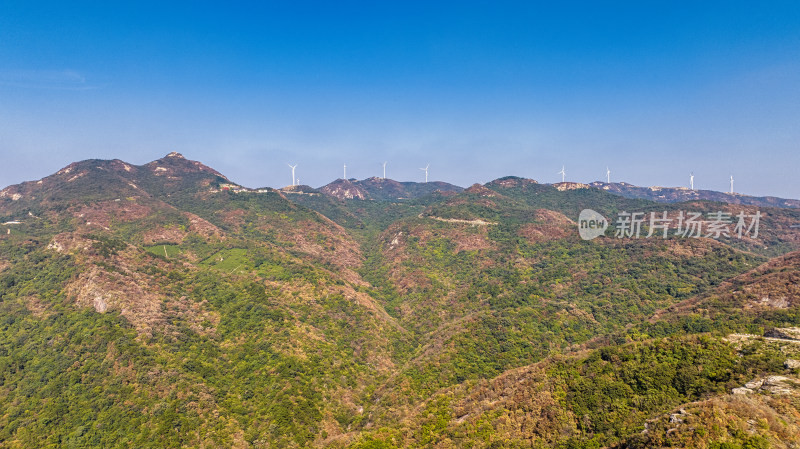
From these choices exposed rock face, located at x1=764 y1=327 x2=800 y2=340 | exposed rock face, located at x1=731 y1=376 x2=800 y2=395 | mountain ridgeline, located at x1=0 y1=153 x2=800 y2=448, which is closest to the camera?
exposed rock face, located at x1=731 y1=376 x2=800 y2=395

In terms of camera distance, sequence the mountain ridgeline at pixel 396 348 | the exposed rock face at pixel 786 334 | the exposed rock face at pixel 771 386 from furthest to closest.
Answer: the exposed rock face at pixel 786 334 → the mountain ridgeline at pixel 396 348 → the exposed rock face at pixel 771 386

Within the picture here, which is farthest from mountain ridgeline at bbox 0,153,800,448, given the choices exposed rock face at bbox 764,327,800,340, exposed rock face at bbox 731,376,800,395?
exposed rock face at bbox 764,327,800,340

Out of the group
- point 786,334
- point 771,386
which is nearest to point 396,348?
point 771,386

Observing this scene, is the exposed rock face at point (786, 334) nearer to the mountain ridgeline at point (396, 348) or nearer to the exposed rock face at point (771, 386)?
the mountain ridgeline at point (396, 348)

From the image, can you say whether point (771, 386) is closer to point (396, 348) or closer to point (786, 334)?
point (786, 334)

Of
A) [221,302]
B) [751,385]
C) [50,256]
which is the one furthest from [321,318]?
[751,385]

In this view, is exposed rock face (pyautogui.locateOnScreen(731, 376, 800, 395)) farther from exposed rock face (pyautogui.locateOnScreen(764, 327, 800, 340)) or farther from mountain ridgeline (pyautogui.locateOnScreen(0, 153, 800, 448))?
exposed rock face (pyautogui.locateOnScreen(764, 327, 800, 340))

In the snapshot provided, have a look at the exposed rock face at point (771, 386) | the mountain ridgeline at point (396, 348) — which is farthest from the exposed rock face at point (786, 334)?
the exposed rock face at point (771, 386)

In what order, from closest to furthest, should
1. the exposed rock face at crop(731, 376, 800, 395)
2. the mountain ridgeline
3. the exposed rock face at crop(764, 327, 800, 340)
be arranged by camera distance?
the exposed rock face at crop(731, 376, 800, 395) < the mountain ridgeline < the exposed rock face at crop(764, 327, 800, 340)

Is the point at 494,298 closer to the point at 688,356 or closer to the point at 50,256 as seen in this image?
the point at 688,356
